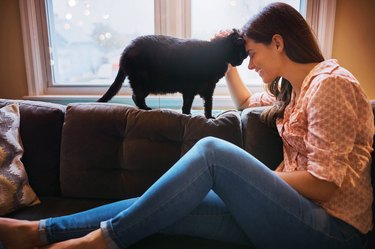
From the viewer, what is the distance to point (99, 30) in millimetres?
1897

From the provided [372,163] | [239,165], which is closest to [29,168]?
[239,165]

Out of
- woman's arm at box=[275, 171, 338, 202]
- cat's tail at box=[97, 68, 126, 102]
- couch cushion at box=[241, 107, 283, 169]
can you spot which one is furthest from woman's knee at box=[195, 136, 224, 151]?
cat's tail at box=[97, 68, 126, 102]

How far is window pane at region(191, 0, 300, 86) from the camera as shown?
1.83m

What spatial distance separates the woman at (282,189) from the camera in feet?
2.86

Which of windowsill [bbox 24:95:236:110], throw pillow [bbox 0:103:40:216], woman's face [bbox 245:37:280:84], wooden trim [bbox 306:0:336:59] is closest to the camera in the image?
woman's face [bbox 245:37:280:84]

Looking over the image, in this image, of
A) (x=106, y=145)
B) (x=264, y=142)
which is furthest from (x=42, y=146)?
(x=264, y=142)

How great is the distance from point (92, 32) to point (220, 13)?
30.6 inches

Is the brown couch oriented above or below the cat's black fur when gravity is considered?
below

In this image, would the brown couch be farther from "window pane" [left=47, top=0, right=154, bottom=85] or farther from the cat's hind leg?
"window pane" [left=47, top=0, right=154, bottom=85]

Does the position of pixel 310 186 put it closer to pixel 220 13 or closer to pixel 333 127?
pixel 333 127

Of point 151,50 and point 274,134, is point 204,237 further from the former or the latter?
point 151,50

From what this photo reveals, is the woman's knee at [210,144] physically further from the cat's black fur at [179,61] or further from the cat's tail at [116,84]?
the cat's tail at [116,84]

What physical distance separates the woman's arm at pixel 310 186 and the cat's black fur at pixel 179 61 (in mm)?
→ 548

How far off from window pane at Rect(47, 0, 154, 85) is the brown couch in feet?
2.02
